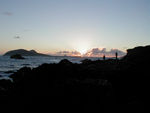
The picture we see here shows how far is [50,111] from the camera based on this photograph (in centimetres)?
999

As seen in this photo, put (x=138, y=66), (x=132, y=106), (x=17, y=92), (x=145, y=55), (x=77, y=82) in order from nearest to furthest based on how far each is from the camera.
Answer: (x=132, y=106) → (x=77, y=82) → (x=17, y=92) → (x=138, y=66) → (x=145, y=55)

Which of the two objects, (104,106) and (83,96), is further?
(83,96)

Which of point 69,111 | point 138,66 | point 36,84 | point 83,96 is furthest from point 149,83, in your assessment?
point 36,84

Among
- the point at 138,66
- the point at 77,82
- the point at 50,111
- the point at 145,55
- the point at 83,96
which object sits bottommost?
the point at 50,111

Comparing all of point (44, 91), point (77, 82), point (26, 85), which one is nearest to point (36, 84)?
point (26, 85)

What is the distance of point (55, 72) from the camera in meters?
15.4

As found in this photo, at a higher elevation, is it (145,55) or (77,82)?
(145,55)

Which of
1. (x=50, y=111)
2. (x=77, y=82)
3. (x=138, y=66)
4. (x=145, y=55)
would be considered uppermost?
(x=145, y=55)

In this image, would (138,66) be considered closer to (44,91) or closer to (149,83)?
(149,83)

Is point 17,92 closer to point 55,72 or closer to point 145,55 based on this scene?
point 55,72

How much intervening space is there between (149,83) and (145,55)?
205 inches

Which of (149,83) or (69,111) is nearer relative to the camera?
(69,111)

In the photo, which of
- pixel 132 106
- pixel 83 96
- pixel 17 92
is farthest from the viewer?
pixel 17 92

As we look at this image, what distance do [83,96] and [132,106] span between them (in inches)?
131
